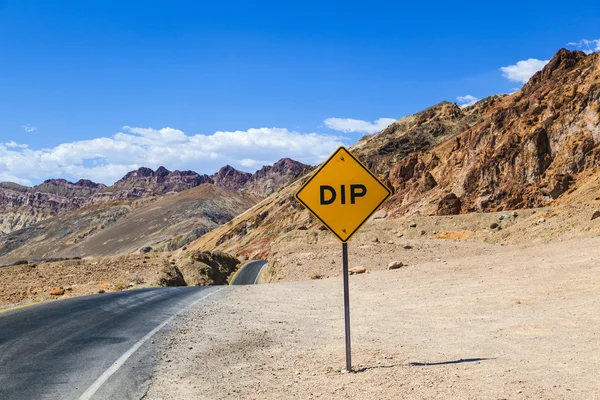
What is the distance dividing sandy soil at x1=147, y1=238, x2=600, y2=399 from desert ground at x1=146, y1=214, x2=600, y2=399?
0.08 feet

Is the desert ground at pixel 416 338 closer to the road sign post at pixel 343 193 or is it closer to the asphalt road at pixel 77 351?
the asphalt road at pixel 77 351

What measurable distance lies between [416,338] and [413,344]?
68 centimetres

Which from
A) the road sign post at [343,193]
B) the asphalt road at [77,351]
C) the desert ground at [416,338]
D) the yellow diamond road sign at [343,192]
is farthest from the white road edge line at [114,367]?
the yellow diamond road sign at [343,192]

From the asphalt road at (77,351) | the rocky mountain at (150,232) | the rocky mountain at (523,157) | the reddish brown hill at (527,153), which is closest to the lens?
the asphalt road at (77,351)

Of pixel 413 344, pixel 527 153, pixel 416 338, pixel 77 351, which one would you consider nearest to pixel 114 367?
pixel 77 351

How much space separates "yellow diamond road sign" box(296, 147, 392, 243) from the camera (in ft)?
23.7

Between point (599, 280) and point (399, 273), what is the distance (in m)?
11.4

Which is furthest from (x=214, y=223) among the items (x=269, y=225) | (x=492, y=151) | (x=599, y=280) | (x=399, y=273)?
(x=599, y=280)

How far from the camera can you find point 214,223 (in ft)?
552

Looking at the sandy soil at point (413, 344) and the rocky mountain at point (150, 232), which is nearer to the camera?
the sandy soil at point (413, 344)

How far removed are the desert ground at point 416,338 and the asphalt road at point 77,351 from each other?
0.46 meters

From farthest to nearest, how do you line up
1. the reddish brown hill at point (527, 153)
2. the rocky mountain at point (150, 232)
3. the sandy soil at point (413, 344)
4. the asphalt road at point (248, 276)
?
the rocky mountain at point (150, 232)
the reddish brown hill at point (527, 153)
the asphalt road at point (248, 276)
the sandy soil at point (413, 344)

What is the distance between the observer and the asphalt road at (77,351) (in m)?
6.51

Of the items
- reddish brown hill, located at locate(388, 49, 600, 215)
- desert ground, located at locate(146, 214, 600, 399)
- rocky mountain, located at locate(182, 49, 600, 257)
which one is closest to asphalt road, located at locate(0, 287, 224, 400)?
desert ground, located at locate(146, 214, 600, 399)
